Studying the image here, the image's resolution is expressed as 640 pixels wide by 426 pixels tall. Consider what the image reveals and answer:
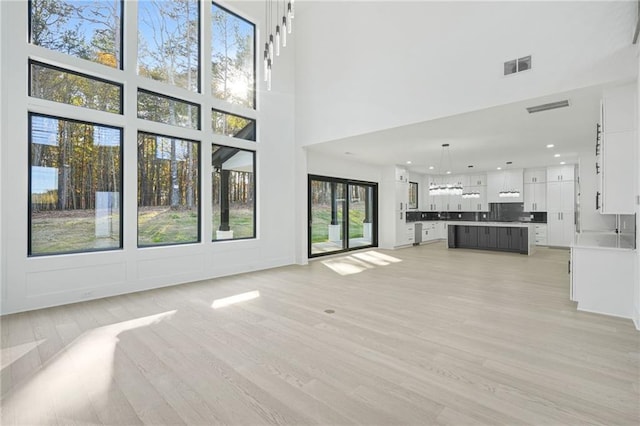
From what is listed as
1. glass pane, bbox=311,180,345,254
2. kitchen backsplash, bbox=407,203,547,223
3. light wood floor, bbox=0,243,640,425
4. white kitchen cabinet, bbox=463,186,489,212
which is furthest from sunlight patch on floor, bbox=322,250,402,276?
Answer: white kitchen cabinet, bbox=463,186,489,212

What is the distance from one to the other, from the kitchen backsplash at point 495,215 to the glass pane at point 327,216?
3.37m

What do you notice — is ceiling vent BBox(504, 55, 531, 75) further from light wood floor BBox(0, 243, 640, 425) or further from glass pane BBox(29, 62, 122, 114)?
glass pane BBox(29, 62, 122, 114)

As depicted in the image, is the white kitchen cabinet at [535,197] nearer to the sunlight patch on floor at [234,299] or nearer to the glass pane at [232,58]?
the glass pane at [232,58]

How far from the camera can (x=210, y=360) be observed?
2.56m

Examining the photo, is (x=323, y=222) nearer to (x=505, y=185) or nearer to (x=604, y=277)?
(x=604, y=277)

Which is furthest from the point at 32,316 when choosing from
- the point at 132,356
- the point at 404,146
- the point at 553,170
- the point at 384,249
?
the point at 553,170

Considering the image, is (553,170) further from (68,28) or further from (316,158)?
(68,28)

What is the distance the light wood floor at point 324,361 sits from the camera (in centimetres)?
190

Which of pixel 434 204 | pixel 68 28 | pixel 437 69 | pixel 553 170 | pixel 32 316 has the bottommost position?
pixel 32 316

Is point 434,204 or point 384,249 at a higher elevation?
point 434,204

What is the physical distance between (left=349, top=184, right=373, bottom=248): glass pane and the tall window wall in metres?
3.60

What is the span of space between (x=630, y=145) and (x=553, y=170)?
24.2 ft

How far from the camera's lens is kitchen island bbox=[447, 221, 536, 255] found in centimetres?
856

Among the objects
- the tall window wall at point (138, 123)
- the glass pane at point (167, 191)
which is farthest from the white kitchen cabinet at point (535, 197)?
the glass pane at point (167, 191)
